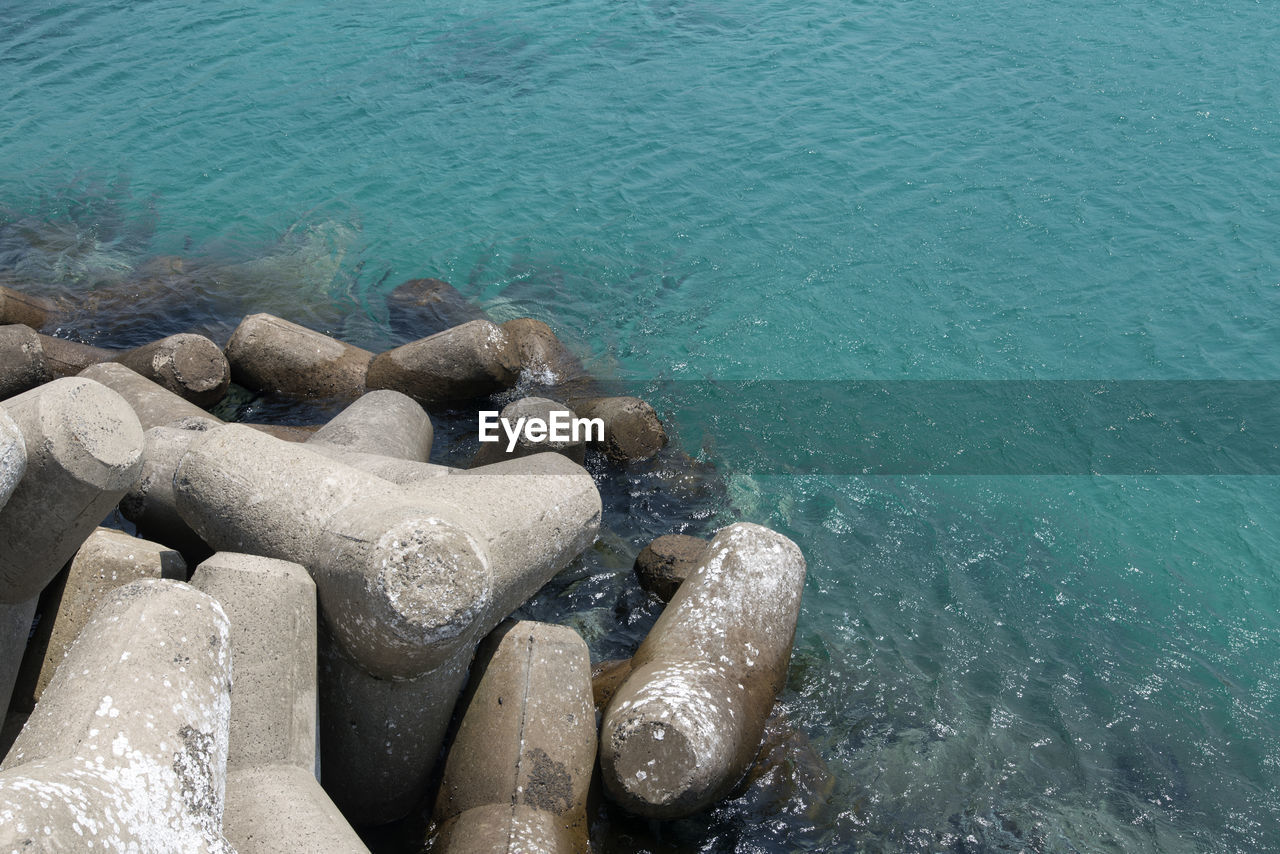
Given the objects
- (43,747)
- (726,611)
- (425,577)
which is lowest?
(726,611)

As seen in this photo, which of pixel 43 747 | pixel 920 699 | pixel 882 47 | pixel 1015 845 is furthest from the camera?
pixel 882 47

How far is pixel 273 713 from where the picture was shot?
16.3 feet

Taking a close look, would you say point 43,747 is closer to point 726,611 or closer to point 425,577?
point 425,577

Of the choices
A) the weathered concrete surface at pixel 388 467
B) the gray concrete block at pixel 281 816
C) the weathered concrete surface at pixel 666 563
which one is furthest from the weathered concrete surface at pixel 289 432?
the gray concrete block at pixel 281 816

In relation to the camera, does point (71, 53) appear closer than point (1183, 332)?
No

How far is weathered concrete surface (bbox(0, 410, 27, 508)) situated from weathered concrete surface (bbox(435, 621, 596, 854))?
262cm

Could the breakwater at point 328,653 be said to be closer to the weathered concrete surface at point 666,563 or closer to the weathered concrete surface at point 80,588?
the weathered concrete surface at point 80,588

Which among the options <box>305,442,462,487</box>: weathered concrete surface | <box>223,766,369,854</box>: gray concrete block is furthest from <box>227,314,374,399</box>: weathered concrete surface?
<box>223,766,369,854</box>: gray concrete block

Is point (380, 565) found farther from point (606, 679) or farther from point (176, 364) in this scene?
point (176, 364)

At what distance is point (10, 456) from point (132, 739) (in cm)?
144

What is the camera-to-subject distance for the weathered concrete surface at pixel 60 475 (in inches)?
191

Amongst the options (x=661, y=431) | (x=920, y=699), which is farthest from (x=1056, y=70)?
(x=920, y=699)

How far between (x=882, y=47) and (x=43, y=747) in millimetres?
17946

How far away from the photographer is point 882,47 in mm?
18469
